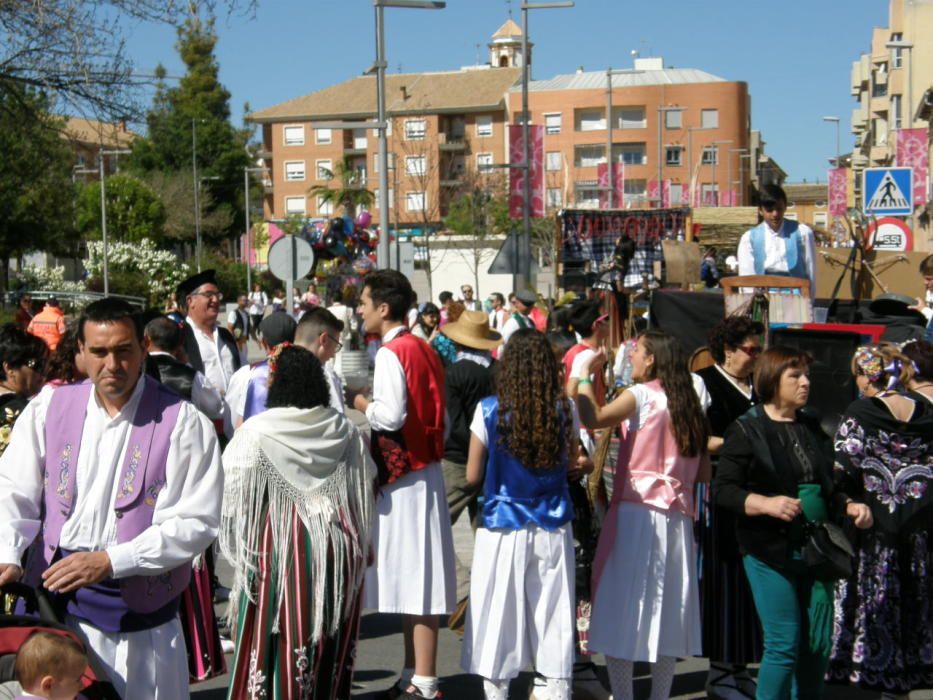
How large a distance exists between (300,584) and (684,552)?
1962mm

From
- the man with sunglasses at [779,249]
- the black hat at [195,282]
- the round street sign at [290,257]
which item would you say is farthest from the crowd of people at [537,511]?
the round street sign at [290,257]

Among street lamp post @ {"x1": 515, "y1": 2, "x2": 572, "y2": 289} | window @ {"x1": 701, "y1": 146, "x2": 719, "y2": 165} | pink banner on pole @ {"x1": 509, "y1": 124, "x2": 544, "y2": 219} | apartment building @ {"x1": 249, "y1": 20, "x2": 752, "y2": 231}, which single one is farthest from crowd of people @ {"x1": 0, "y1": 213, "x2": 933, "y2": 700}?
window @ {"x1": 701, "y1": 146, "x2": 719, "y2": 165}

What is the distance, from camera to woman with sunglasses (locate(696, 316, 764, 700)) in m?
6.48

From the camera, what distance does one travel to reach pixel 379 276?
6.56 meters

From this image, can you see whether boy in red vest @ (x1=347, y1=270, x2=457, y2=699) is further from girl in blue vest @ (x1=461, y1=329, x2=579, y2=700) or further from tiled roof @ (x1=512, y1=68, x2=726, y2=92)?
tiled roof @ (x1=512, y1=68, x2=726, y2=92)

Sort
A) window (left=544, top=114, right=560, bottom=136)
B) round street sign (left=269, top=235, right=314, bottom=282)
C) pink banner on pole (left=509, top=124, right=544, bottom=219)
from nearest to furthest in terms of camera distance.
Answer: round street sign (left=269, top=235, right=314, bottom=282), pink banner on pole (left=509, top=124, right=544, bottom=219), window (left=544, top=114, right=560, bottom=136)

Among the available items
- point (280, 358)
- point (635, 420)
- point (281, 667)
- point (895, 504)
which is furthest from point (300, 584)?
point (895, 504)

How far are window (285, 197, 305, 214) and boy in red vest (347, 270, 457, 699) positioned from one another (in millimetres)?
93621

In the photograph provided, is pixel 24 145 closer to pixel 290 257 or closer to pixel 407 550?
pixel 290 257

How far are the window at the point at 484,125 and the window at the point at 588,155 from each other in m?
6.26

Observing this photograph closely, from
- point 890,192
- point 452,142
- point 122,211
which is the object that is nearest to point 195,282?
point 890,192

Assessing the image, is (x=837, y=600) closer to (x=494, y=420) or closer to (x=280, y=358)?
(x=494, y=420)

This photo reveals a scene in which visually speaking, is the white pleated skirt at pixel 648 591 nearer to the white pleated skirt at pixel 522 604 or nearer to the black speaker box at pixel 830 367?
the white pleated skirt at pixel 522 604

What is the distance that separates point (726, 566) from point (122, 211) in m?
63.7
